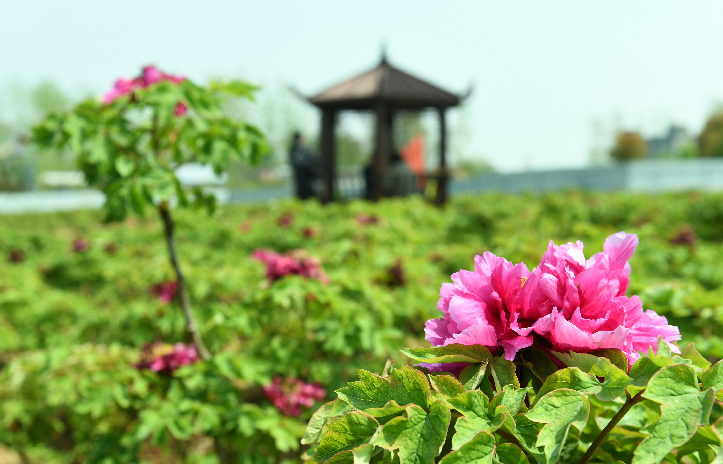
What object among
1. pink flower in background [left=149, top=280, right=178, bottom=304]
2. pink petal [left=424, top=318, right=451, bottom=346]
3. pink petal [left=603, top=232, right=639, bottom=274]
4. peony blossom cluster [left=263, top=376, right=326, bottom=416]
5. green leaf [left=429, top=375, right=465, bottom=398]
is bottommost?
peony blossom cluster [left=263, top=376, right=326, bottom=416]

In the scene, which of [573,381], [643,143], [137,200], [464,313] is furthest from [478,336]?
[643,143]

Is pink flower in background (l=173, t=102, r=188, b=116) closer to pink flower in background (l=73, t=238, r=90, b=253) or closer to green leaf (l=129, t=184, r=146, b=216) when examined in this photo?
green leaf (l=129, t=184, r=146, b=216)

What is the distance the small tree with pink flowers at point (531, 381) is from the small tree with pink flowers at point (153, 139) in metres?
1.77

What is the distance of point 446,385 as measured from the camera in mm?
856

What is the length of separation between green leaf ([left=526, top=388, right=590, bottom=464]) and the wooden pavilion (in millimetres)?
11747

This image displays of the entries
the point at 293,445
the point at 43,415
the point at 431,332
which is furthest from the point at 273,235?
the point at 431,332

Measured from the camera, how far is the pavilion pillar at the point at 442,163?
13.5 metres

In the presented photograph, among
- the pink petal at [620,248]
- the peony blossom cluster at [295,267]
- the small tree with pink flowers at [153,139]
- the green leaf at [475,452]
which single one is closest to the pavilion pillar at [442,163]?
the peony blossom cluster at [295,267]

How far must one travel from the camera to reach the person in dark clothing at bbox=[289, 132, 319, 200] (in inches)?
620

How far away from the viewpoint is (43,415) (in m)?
3.37

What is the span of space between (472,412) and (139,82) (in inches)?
94.6

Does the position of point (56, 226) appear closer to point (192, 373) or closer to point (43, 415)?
point (43, 415)

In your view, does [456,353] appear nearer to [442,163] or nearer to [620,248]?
[620,248]

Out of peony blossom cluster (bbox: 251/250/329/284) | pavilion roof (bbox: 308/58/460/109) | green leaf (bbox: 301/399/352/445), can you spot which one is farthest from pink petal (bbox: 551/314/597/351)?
pavilion roof (bbox: 308/58/460/109)
